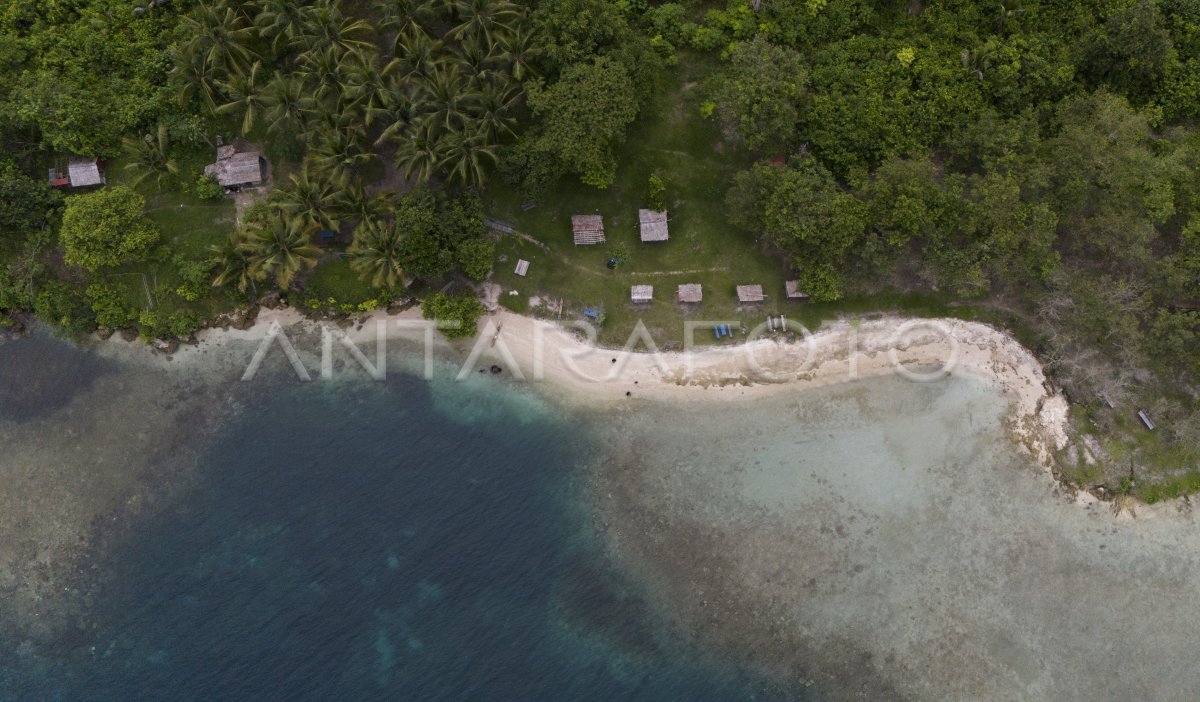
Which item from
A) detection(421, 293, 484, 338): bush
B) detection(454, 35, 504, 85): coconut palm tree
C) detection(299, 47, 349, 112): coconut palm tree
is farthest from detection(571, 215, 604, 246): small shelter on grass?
detection(299, 47, 349, 112): coconut palm tree

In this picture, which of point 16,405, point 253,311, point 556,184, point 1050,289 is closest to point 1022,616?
point 1050,289

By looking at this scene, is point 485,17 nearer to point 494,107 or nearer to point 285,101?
point 494,107

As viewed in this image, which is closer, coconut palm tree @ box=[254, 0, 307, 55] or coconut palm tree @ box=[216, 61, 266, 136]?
coconut palm tree @ box=[254, 0, 307, 55]

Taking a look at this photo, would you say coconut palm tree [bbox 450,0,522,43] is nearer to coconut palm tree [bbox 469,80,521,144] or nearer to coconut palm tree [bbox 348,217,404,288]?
coconut palm tree [bbox 469,80,521,144]

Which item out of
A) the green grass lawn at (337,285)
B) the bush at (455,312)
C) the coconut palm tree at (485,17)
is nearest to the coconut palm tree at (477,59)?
the coconut palm tree at (485,17)

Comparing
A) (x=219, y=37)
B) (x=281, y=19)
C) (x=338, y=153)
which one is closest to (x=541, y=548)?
(x=338, y=153)

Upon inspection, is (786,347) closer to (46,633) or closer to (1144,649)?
(1144,649)

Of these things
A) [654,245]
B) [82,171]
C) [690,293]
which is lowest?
[690,293]

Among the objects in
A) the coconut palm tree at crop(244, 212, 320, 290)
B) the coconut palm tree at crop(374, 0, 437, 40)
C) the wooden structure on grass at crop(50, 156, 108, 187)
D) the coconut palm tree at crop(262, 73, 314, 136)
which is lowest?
the coconut palm tree at crop(244, 212, 320, 290)
